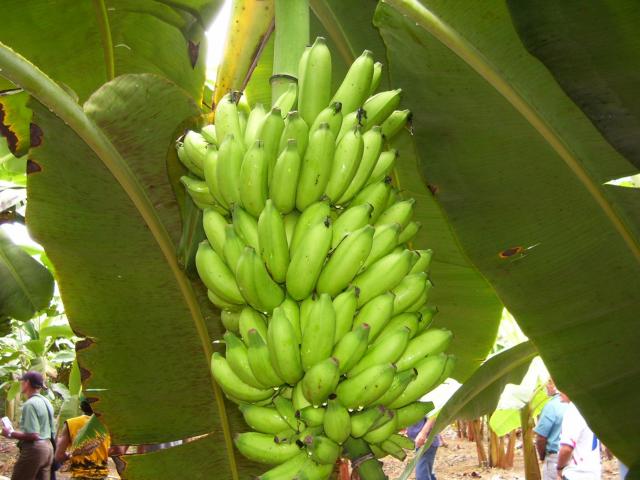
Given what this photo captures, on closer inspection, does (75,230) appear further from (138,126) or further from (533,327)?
(533,327)

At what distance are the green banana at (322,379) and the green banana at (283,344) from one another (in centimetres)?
3

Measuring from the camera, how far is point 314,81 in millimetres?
1168

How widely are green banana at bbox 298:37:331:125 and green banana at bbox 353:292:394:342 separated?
0.37 m

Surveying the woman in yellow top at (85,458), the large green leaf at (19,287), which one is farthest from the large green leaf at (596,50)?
the woman in yellow top at (85,458)

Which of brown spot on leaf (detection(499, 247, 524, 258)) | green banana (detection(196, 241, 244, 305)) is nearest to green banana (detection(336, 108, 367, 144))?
green banana (detection(196, 241, 244, 305))

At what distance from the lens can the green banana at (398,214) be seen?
4.01ft

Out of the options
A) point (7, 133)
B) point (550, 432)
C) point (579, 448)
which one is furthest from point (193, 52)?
point (550, 432)

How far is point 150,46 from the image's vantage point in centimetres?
203

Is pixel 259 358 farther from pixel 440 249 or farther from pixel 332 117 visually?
pixel 440 249

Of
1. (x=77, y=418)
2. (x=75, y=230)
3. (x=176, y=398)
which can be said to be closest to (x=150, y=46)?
(x=75, y=230)

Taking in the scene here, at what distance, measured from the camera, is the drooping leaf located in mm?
1832

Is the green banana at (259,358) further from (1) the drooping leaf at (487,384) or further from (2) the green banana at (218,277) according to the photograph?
(1) the drooping leaf at (487,384)

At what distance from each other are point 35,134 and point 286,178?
809 millimetres

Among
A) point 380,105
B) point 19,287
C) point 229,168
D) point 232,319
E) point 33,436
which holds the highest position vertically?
point 33,436
